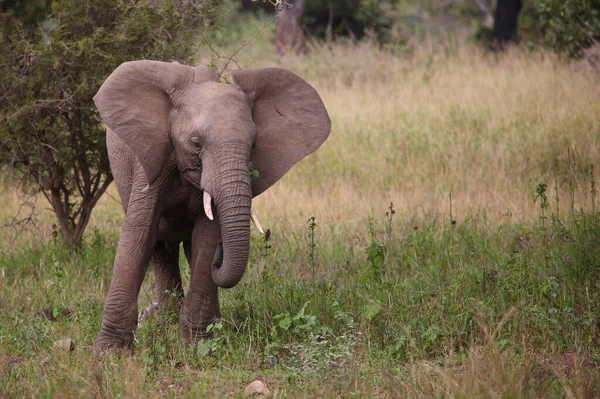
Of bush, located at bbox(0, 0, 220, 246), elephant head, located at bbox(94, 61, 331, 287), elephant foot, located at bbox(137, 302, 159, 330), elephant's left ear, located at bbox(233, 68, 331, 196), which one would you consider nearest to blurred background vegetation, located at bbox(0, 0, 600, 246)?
bush, located at bbox(0, 0, 220, 246)

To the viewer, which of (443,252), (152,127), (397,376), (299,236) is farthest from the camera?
(299,236)

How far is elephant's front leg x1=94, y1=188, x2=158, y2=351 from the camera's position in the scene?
6598 millimetres

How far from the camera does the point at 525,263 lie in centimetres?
778

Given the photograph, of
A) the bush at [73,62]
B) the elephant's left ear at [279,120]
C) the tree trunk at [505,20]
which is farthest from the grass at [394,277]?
the tree trunk at [505,20]

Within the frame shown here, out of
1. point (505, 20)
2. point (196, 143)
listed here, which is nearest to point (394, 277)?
point (196, 143)

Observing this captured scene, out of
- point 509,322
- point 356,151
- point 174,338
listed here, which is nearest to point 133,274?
point 174,338

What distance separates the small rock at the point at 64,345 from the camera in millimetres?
6405

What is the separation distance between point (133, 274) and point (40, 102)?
9.93ft

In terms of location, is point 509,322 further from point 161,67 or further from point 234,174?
point 161,67

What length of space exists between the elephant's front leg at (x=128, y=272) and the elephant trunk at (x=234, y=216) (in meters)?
0.63

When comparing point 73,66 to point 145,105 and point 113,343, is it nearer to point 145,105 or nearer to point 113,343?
point 145,105

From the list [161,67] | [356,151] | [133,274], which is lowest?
[356,151]

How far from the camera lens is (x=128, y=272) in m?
6.61

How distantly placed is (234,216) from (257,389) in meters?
1.10
